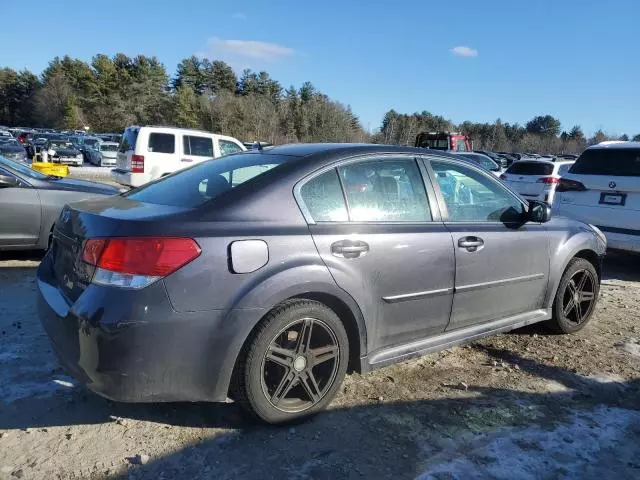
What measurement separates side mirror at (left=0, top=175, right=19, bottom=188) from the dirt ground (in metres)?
2.67

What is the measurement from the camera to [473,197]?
3875mm

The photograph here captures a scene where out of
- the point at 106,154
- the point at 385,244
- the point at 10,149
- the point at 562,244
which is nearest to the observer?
the point at 385,244

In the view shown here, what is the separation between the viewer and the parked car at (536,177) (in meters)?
11.7

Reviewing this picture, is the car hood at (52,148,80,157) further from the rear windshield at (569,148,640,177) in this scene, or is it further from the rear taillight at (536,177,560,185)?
the rear windshield at (569,148,640,177)

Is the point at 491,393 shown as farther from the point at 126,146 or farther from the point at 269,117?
the point at 269,117

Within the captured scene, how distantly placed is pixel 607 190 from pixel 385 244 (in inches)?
208

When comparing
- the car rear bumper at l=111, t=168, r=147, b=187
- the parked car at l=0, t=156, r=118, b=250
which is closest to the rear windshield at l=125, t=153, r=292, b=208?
the parked car at l=0, t=156, r=118, b=250

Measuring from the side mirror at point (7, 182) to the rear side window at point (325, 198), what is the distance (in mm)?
4702

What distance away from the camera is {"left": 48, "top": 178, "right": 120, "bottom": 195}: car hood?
6.46m

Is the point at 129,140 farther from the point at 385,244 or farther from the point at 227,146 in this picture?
the point at 385,244

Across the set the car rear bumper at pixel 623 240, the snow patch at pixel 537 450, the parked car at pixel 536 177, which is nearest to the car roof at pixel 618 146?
the car rear bumper at pixel 623 240

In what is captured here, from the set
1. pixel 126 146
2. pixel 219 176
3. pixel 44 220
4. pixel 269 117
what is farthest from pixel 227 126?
pixel 219 176

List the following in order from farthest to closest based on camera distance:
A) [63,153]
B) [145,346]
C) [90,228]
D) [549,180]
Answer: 1. [63,153]
2. [549,180]
3. [90,228]
4. [145,346]

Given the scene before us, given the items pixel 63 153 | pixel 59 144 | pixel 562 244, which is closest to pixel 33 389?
pixel 562 244
